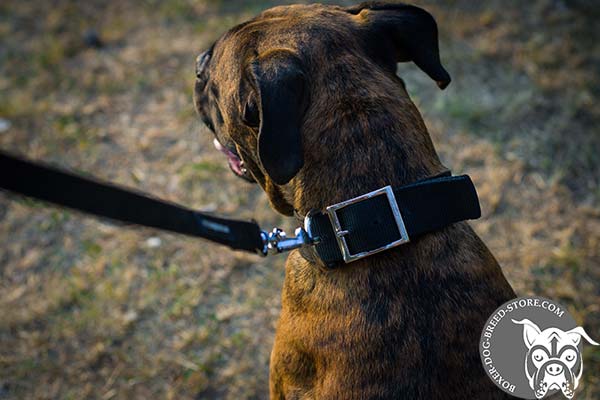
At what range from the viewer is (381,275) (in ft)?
6.66

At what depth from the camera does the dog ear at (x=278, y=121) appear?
1.96 meters

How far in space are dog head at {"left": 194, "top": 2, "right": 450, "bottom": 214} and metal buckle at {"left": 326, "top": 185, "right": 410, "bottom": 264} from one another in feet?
0.64

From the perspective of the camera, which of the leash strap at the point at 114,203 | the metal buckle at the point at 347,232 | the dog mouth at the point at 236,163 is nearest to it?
the leash strap at the point at 114,203

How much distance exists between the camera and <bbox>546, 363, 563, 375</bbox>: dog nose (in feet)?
7.24

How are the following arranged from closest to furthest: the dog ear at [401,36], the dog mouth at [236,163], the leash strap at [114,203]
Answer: the leash strap at [114,203] → the dog ear at [401,36] → the dog mouth at [236,163]

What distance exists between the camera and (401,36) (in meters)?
2.31

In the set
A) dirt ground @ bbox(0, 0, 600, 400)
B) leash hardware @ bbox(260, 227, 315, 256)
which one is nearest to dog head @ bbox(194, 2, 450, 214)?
leash hardware @ bbox(260, 227, 315, 256)

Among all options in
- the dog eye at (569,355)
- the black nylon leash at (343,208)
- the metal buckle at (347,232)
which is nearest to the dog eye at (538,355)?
the dog eye at (569,355)

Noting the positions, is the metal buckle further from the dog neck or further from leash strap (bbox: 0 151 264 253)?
leash strap (bbox: 0 151 264 253)

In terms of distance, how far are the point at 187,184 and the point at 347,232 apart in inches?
111

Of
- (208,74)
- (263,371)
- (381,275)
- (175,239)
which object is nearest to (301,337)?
(381,275)

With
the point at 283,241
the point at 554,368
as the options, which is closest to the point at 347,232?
the point at 283,241

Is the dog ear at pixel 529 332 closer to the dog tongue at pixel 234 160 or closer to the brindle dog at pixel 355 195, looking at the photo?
the brindle dog at pixel 355 195

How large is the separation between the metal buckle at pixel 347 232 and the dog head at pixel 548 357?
0.61m
